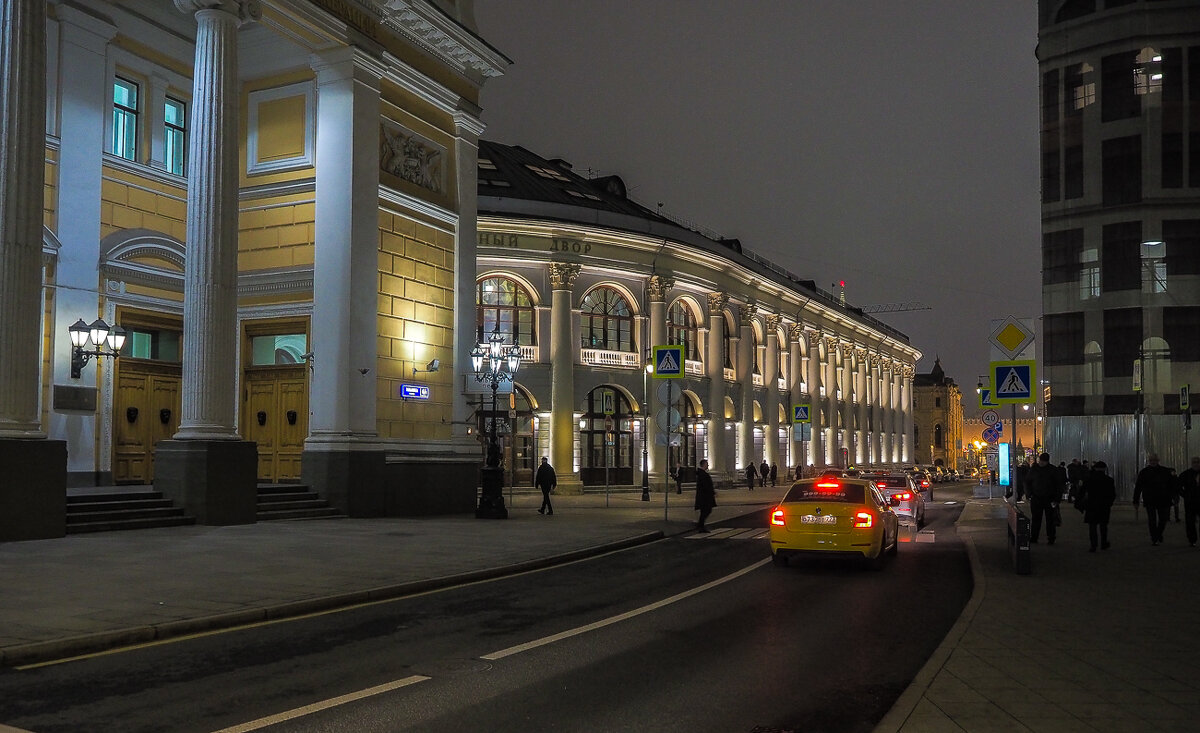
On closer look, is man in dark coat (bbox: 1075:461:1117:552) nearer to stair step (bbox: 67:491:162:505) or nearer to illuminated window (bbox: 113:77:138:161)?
stair step (bbox: 67:491:162:505)

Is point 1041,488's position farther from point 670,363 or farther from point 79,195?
point 79,195

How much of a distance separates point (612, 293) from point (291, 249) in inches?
1052

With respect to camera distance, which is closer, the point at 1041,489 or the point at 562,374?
the point at 1041,489

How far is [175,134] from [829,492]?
1824 cm

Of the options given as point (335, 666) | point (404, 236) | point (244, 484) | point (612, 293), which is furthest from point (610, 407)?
point (335, 666)

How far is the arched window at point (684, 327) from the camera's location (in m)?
53.4

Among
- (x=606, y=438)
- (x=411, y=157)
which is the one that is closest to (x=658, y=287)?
(x=606, y=438)

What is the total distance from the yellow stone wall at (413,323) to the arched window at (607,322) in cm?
2159

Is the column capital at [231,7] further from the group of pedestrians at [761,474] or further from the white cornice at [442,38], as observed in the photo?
the group of pedestrians at [761,474]

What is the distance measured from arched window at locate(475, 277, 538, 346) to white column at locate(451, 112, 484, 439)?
17540 millimetres

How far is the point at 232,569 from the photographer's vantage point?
1333 cm

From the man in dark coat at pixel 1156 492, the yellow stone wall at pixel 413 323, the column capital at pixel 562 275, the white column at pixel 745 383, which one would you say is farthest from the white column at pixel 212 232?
the white column at pixel 745 383

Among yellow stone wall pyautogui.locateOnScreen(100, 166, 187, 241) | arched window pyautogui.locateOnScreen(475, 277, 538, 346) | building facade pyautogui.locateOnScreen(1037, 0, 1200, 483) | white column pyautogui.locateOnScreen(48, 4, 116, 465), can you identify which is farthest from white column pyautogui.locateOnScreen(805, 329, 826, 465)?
white column pyautogui.locateOnScreen(48, 4, 116, 465)

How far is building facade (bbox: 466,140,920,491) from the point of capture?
151 feet
